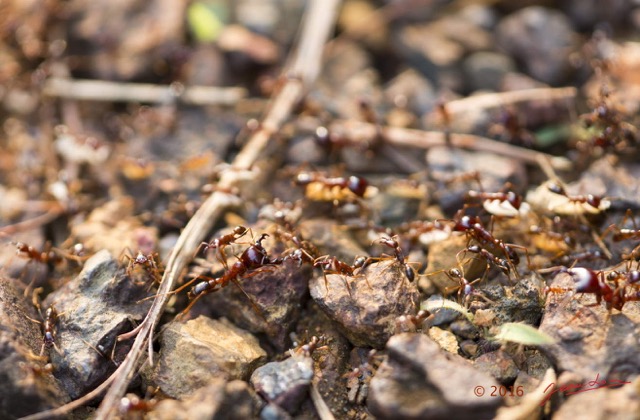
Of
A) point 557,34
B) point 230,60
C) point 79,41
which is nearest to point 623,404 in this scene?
point 557,34

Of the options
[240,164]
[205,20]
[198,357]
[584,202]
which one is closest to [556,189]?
[584,202]

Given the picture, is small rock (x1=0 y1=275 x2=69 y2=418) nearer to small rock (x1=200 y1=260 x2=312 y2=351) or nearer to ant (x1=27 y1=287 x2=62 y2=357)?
ant (x1=27 y1=287 x2=62 y2=357)

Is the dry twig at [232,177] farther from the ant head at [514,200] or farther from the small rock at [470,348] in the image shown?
the ant head at [514,200]

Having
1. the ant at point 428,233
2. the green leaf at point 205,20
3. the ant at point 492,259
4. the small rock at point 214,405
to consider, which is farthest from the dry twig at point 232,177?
the ant at point 492,259

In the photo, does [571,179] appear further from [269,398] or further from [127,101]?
[127,101]

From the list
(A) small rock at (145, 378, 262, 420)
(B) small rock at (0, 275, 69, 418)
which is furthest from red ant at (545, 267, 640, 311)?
(B) small rock at (0, 275, 69, 418)
